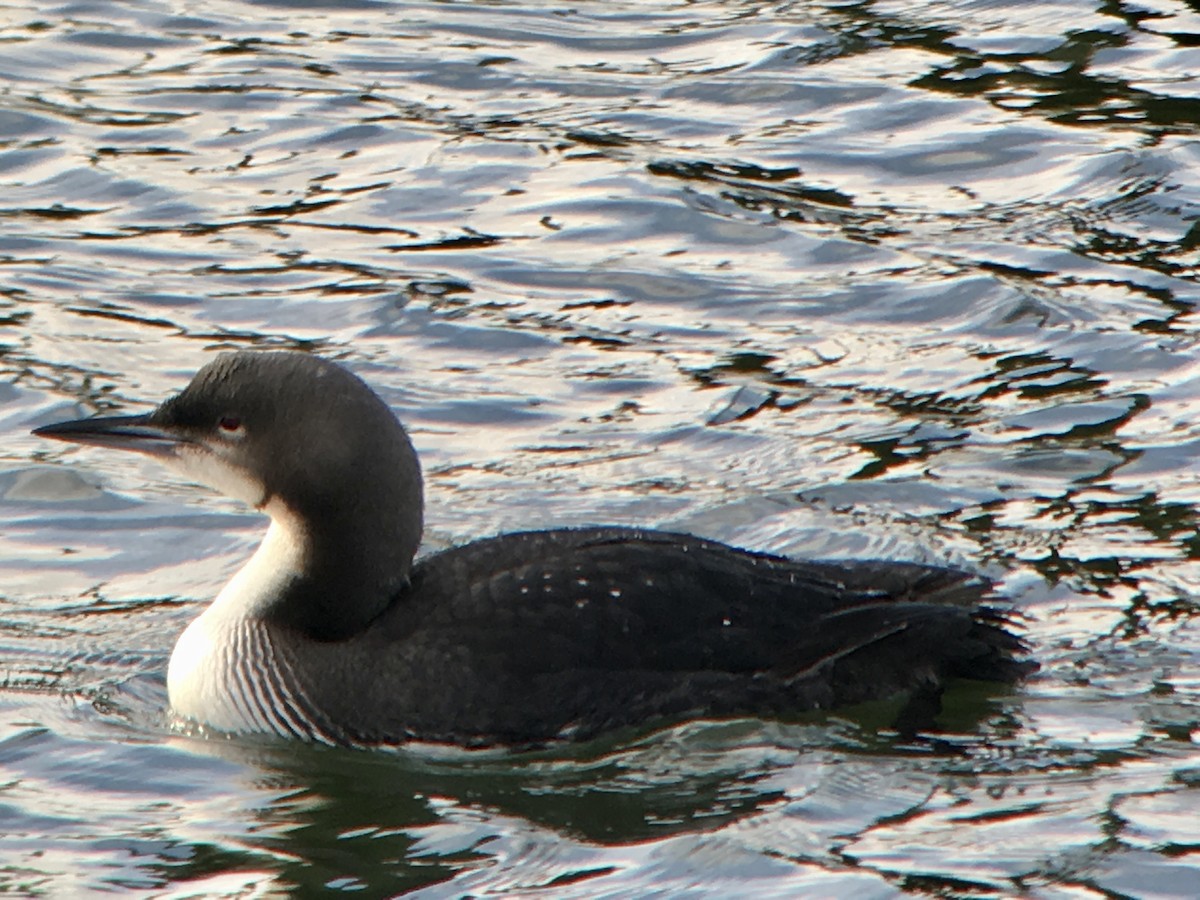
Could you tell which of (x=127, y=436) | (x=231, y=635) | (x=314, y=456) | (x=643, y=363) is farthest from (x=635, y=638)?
(x=643, y=363)

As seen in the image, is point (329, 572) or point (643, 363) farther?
point (643, 363)

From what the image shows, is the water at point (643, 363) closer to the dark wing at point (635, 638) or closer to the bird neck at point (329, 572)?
the dark wing at point (635, 638)

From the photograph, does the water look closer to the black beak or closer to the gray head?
the gray head

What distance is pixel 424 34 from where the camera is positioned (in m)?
10.3

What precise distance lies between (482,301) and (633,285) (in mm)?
568

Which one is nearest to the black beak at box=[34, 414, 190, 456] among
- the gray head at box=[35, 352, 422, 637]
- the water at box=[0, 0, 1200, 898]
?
the gray head at box=[35, 352, 422, 637]

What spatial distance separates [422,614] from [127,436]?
818 mm

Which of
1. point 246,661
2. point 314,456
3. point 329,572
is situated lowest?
point 246,661

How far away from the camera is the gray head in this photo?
16.5 ft

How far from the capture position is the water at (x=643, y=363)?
15.4 feet

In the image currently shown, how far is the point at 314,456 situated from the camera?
5051 mm

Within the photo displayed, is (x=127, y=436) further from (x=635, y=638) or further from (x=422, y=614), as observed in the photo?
(x=635, y=638)

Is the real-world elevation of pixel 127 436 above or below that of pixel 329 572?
above

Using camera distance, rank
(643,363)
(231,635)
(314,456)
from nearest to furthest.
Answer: (314,456) → (231,635) → (643,363)
